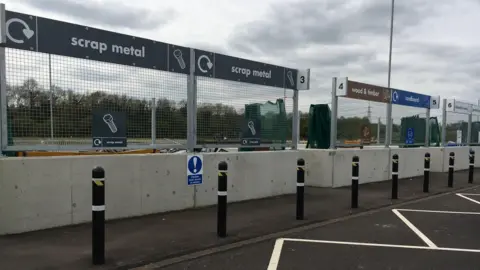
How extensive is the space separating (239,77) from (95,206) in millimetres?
5737

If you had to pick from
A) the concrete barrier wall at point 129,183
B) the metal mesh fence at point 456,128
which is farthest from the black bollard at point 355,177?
the metal mesh fence at point 456,128

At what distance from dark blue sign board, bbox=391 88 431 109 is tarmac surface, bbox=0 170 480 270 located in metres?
Result: 7.20

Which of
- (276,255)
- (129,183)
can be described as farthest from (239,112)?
(276,255)

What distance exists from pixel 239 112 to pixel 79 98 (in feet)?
13.1

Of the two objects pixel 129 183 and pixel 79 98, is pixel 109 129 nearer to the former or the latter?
pixel 79 98

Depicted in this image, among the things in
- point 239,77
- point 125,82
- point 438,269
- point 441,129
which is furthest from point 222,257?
point 441,129

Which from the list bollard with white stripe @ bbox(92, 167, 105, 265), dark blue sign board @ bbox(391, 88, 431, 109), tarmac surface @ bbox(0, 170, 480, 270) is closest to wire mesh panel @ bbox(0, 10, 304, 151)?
tarmac surface @ bbox(0, 170, 480, 270)

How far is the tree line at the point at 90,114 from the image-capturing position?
6.77 m

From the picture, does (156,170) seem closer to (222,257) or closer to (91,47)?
(91,47)

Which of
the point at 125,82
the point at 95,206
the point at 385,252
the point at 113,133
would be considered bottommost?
the point at 385,252

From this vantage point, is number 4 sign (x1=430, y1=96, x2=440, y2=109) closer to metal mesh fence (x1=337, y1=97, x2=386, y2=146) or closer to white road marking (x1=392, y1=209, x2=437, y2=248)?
metal mesh fence (x1=337, y1=97, x2=386, y2=146)

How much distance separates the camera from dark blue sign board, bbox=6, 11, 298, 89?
6.68 m

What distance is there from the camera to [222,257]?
5742 millimetres

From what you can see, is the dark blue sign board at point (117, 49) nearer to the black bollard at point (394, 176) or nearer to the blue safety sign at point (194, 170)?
the blue safety sign at point (194, 170)
